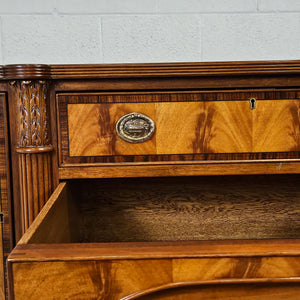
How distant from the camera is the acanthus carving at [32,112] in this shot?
668 mm

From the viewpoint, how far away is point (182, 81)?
2.32 ft

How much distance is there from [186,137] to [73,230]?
12.2 inches

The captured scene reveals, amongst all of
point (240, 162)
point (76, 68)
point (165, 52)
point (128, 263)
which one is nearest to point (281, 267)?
point (128, 263)

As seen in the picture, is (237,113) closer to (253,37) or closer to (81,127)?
(81,127)

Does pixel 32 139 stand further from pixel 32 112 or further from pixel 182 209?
pixel 182 209

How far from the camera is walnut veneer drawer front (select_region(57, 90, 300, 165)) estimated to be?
706mm

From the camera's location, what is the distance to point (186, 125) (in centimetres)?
71

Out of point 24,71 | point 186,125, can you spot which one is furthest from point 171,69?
point 24,71

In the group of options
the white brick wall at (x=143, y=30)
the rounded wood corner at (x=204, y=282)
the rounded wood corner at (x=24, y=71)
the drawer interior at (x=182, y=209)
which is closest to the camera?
the rounded wood corner at (x=204, y=282)

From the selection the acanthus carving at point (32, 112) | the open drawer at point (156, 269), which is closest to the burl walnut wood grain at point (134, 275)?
the open drawer at point (156, 269)

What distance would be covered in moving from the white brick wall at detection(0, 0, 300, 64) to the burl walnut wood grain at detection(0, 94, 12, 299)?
21.7 inches

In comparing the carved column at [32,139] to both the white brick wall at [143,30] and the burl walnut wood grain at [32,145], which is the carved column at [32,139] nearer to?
the burl walnut wood grain at [32,145]

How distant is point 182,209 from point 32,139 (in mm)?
388

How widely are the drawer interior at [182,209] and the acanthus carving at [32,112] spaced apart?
22cm
